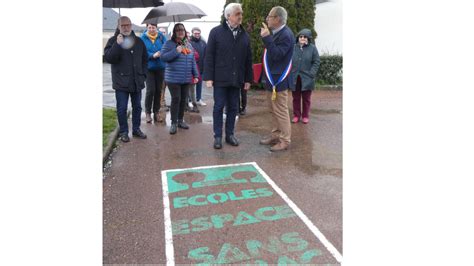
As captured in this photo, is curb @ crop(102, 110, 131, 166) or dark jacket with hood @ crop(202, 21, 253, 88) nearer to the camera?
curb @ crop(102, 110, 131, 166)

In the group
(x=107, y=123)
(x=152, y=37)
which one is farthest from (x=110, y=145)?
(x=152, y=37)

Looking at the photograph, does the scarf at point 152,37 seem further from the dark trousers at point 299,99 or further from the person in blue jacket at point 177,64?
the dark trousers at point 299,99

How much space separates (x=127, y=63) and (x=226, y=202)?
Answer: 2.97 metres

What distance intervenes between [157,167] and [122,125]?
1511 millimetres

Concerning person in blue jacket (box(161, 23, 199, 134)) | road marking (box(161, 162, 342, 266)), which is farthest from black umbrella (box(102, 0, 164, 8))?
road marking (box(161, 162, 342, 266))

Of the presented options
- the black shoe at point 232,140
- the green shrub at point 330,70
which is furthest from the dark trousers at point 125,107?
the green shrub at point 330,70

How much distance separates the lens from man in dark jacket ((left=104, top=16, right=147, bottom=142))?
571cm

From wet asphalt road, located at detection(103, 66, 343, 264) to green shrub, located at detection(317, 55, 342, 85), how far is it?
6.50 metres

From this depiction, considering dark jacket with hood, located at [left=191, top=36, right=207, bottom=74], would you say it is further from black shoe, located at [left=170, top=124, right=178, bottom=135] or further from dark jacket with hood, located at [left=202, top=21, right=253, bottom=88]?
dark jacket with hood, located at [left=202, top=21, right=253, bottom=88]

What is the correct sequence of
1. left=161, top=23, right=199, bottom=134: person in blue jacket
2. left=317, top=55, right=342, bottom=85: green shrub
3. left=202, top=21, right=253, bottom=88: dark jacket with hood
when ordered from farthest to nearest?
1. left=317, top=55, right=342, bottom=85: green shrub
2. left=161, top=23, right=199, bottom=134: person in blue jacket
3. left=202, top=21, right=253, bottom=88: dark jacket with hood

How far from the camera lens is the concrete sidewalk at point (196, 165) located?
329 cm

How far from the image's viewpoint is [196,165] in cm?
517

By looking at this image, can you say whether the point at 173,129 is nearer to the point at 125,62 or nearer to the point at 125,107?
the point at 125,107

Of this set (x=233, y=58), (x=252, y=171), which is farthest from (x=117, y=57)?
(x=252, y=171)
